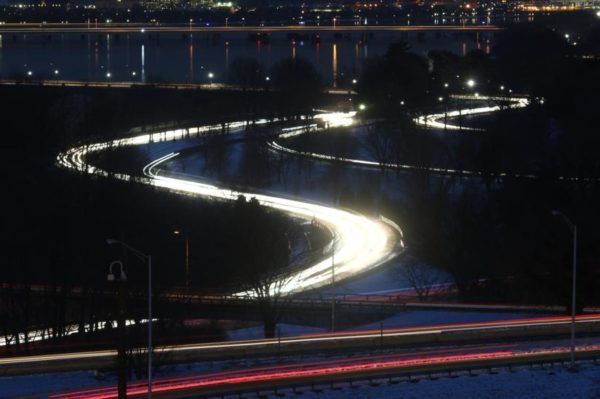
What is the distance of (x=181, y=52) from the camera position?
43.6m

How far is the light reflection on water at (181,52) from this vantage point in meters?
33.8

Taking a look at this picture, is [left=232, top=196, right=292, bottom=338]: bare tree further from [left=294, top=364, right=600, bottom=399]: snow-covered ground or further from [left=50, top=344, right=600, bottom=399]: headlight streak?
[left=294, top=364, right=600, bottom=399]: snow-covered ground

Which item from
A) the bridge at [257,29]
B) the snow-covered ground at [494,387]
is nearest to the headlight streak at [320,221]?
the snow-covered ground at [494,387]

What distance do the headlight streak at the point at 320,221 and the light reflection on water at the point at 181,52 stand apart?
1185 cm

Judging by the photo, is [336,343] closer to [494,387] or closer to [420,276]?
[494,387]

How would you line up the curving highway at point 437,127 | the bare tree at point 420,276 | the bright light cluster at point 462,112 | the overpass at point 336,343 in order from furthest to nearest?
the bright light cluster at point 462,112, the curving highway at point 437,127, the bare tree at point 420,276, the overpass at point 336,343

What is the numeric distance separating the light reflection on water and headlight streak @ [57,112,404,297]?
38.9 feet

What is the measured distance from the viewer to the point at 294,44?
45.8 meters

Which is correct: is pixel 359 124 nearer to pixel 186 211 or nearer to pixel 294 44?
pixel 186 211

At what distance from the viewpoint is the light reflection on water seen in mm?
33812

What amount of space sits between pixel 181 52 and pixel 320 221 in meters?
30.8

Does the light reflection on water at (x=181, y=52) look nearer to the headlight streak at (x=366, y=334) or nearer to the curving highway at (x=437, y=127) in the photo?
the curving highway at (x=437, y=127)

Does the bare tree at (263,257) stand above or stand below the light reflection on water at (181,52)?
above

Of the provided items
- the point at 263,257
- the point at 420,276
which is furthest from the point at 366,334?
the point at 420,276
